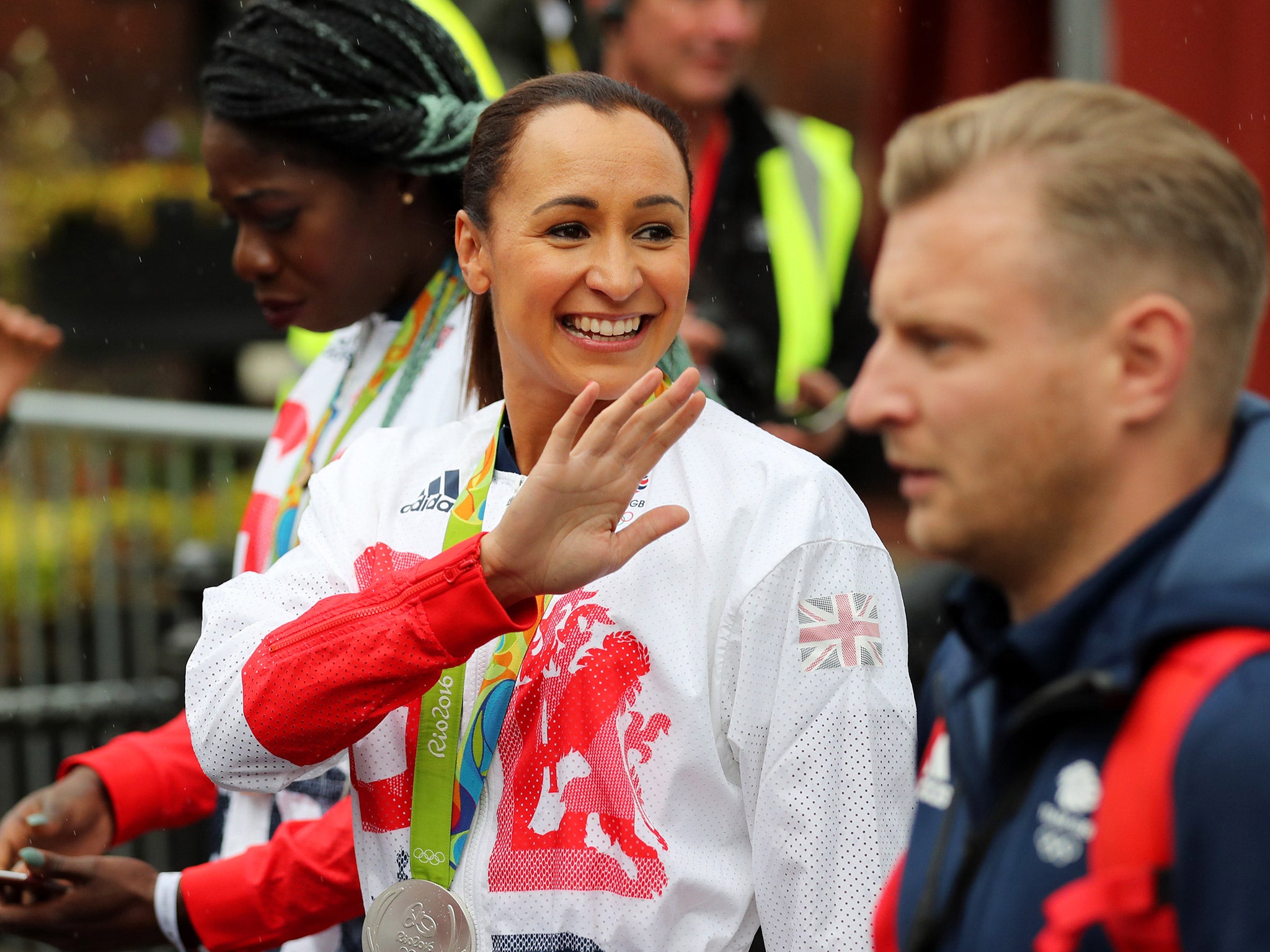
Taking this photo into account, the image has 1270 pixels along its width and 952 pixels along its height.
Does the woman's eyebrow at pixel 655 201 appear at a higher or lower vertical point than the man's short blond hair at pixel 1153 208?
lower

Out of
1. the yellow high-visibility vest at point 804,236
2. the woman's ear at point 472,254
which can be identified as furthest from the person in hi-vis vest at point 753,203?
the woman's ear at point 472,254

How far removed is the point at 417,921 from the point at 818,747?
0.63 metres

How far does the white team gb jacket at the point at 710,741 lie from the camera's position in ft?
6.72

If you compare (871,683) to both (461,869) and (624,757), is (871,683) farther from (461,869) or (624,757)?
(461,869)

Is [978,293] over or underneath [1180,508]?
over

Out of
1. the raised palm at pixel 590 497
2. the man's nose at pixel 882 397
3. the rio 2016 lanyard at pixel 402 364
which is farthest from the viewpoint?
the rio 2016 lanyard at pixel 402 364

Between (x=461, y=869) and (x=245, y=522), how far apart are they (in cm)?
123

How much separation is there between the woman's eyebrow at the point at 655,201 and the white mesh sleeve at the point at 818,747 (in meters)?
0.56

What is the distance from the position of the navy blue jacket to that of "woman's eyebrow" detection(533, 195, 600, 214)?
90 centimetres

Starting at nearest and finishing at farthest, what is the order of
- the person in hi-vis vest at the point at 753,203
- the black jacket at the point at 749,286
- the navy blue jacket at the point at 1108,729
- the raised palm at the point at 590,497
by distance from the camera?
A: the navy blue jacket at the point at 1108,729
the raised palm at the point at 590,497
the black jacket at the point at 749,286
the person in hi-vis vest at the point at 753,203

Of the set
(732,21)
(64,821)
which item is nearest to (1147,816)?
(64,821)

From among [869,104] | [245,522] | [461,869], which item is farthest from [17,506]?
[869,104]

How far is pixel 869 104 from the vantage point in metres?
9.36

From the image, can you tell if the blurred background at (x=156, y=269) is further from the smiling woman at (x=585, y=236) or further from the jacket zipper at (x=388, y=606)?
the jacket zipper at (x=388, y=606)
